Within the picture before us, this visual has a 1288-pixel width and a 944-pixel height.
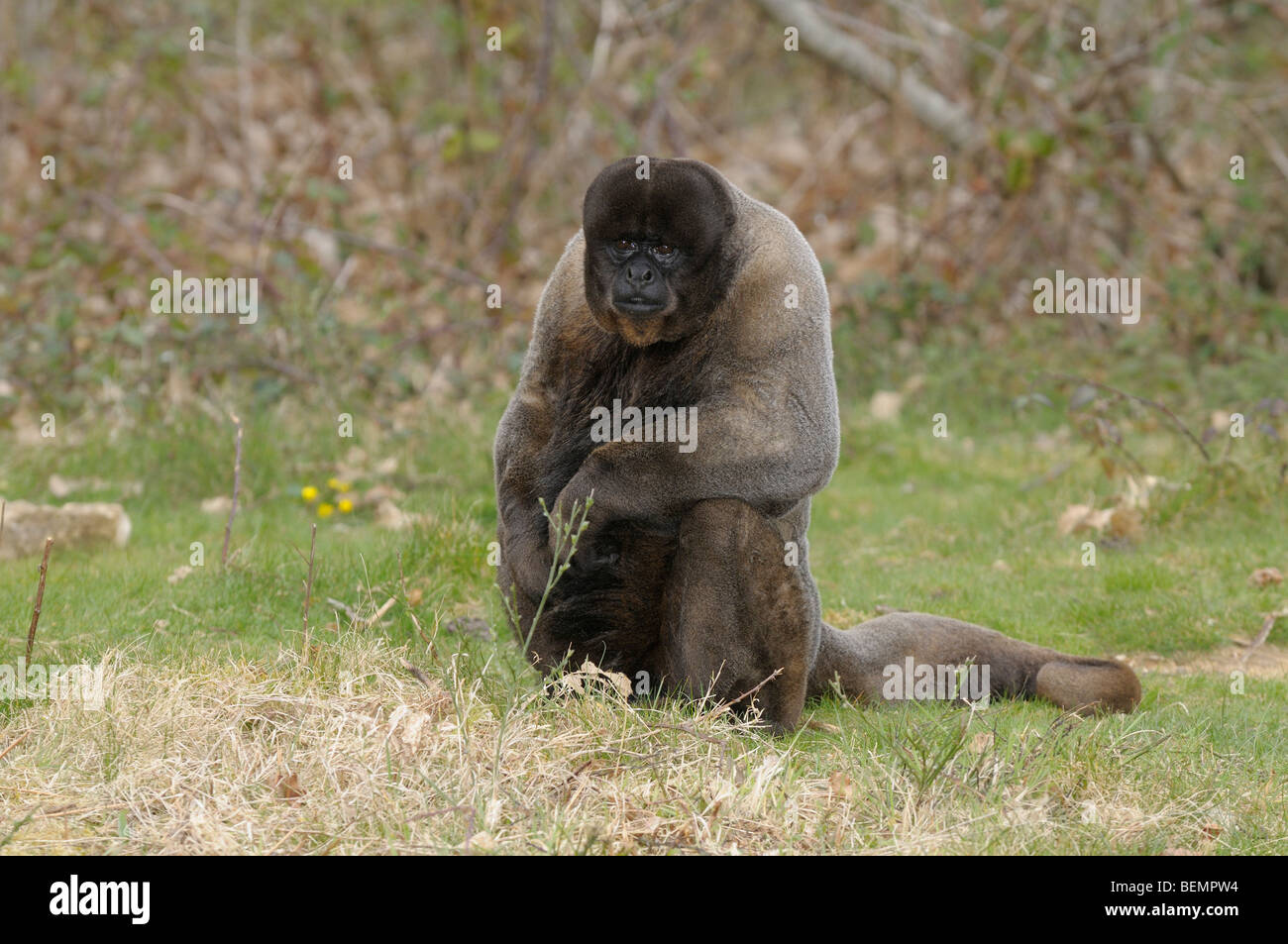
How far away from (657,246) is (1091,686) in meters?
2.42

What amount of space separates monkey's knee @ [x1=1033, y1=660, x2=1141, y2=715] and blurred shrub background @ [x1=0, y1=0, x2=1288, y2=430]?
15.0 ft

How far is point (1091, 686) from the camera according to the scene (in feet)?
18.7

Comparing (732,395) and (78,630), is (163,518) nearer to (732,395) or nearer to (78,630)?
(78,630)

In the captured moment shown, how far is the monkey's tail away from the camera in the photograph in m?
5.67

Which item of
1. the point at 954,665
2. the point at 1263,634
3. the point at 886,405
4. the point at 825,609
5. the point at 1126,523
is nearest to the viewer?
the point at 954,665

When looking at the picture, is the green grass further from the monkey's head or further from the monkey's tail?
the monkey's head

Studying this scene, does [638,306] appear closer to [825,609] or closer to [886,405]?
[825,609]

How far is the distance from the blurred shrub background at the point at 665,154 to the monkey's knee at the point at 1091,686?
180 inches

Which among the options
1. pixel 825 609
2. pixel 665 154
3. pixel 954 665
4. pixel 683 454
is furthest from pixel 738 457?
pixel 665 154

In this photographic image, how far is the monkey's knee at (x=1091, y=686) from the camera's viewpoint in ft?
18.6

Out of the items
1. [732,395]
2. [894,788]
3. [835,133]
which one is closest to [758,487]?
[732,395]

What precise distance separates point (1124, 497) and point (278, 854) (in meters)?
5.70

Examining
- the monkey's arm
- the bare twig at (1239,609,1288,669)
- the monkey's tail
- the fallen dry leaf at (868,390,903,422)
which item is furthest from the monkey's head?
the fallen dry leaf at (868,390,903,422)

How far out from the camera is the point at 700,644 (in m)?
5.01
